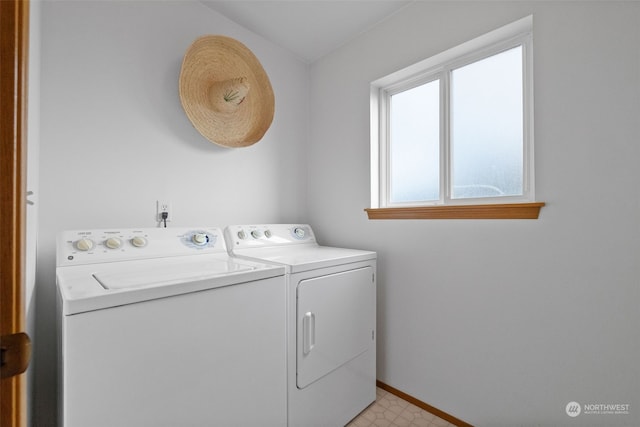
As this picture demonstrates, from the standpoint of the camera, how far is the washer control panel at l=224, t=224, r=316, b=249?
5.63ft

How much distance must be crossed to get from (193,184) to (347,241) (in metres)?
1.12

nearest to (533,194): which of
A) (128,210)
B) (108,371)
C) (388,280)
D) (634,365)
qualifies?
(634,365)

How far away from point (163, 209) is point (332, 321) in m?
1.16

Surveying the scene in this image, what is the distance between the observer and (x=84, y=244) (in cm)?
123

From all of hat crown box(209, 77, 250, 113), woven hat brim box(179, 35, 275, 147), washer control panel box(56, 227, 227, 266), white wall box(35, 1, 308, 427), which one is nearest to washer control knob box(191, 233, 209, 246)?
washer control panel box(56, 227, 227, 266)

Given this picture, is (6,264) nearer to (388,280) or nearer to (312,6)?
(388,280)

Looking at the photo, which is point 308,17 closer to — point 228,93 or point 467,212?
point 228,93

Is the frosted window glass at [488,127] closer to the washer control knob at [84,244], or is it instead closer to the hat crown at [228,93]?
the hat crown at [228,93]

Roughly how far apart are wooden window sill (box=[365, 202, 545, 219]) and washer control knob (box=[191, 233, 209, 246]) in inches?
41.6

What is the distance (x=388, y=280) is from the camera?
6.10 feet

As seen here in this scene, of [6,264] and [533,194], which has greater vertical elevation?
[533,194]

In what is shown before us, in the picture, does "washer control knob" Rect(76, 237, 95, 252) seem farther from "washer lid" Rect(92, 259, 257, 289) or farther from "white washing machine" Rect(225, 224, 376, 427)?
"white washing machine" Rect(225, 224, 376, 427)

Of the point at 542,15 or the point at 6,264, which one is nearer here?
the point at 6,264

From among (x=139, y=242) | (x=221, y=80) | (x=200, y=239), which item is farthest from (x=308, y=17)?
(x=139, y=242)
